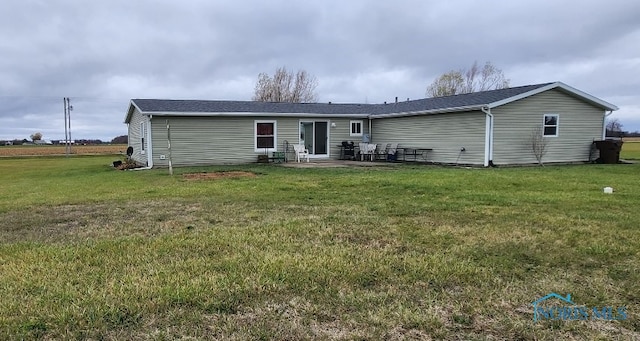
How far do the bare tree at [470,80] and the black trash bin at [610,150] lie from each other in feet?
70.1

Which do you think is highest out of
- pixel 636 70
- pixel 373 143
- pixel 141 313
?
pixel 636 70

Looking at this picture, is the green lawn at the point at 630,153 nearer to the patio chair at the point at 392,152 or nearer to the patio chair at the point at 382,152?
the patio chair at the point at 392,152

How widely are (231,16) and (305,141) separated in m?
Result: 6.21

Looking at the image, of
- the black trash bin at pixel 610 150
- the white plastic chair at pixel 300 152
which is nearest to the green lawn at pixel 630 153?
the black trash bin at pixel 610 150

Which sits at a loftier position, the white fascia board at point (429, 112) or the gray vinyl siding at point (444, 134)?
the white fascia board at point (429, 112)

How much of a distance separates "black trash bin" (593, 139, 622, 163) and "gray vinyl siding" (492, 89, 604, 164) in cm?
52

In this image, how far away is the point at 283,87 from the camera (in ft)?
124

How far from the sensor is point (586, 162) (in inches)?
648

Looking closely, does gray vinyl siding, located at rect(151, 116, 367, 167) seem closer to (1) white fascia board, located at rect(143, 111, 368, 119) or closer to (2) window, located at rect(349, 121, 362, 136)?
(1) white fascia board, located at rect(143, 111, 368, 119)

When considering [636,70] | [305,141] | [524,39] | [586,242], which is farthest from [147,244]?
[636,70]

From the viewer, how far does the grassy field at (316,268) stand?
2.54m

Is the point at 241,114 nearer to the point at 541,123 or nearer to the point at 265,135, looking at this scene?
the point at 265,135

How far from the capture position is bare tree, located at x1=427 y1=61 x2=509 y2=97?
3684 centimetres

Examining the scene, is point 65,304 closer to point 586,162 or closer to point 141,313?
point 141,313
